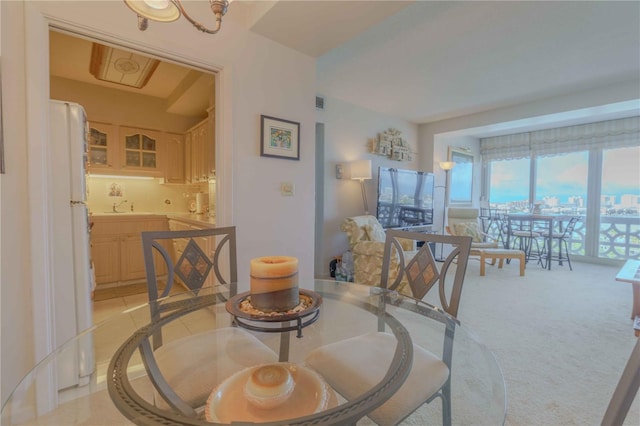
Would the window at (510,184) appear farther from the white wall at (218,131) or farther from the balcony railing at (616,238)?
the white wall at (218,131)

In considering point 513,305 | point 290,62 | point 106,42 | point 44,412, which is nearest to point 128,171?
point 106,42

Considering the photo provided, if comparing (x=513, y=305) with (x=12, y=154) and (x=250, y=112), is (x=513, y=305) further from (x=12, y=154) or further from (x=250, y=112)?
(x=12, y=154)

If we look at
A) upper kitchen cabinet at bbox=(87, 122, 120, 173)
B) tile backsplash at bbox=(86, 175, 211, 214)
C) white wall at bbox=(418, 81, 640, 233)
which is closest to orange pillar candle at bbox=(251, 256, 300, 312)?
tile backsplash at bbox=(86, 175, 211, 214)

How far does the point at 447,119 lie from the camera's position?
5.05m

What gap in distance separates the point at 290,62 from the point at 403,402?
242cm

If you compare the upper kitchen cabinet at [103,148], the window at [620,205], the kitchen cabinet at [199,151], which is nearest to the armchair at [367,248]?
the kitchen cabinet at [199,151]

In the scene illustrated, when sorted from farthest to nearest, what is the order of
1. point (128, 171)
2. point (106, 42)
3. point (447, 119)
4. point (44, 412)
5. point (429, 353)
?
point (447, 119), point (128, 171), point (106, 42), point (44, 412), point (429, 353)

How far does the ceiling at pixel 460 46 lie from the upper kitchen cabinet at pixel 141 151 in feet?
7.90

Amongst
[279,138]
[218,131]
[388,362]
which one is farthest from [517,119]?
[388,362]

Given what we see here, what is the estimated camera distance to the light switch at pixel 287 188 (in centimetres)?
238

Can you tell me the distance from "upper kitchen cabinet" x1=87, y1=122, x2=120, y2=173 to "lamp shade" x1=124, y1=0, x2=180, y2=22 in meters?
3.20

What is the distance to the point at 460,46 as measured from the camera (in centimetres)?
271

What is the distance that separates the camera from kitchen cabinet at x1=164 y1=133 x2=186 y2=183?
4074mm

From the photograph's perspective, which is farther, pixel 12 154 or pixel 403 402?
pixel 12 154
